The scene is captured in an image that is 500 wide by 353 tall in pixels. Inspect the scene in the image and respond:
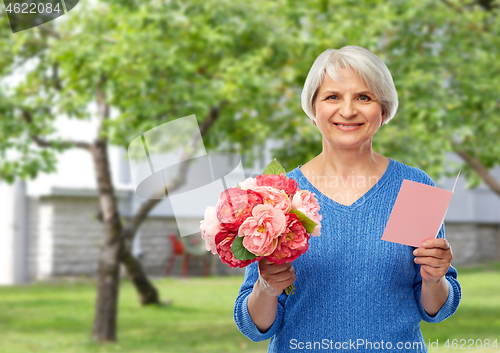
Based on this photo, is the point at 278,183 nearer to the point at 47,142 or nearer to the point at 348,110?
the point at 348,110

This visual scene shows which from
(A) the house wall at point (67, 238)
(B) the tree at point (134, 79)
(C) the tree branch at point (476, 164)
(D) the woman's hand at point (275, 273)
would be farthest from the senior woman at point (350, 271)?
(A) the house wall at point (67, 238)

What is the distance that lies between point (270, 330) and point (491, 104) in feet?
17.6

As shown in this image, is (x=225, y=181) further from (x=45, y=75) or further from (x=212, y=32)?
(x=45, y=75)

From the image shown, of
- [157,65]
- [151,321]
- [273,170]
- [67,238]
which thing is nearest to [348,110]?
[273,170]

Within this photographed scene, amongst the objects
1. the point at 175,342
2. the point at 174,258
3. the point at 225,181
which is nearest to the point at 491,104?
the point at 175,342

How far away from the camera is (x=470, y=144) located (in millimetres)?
6922

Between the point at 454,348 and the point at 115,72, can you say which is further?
the point at 454,348

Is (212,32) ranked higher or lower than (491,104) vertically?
higher

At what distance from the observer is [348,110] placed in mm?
1511

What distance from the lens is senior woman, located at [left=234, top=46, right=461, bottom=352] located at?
1.53m

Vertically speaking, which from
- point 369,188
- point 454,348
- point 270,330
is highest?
point 369,188

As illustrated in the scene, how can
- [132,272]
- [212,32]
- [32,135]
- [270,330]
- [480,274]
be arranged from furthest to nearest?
[480,274], [132,272], [32,135], [212,32], [270,330]

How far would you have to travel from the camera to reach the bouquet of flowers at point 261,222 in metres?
1.26

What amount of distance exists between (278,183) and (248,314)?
0.40 meters
